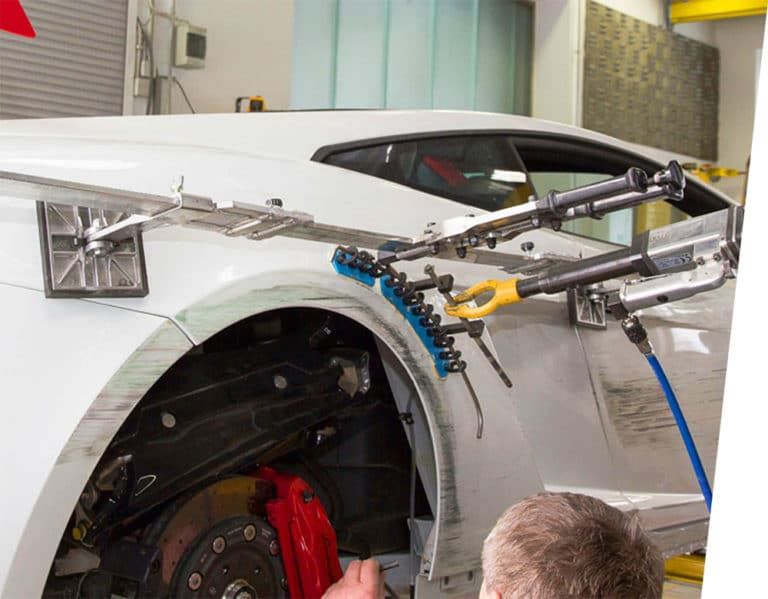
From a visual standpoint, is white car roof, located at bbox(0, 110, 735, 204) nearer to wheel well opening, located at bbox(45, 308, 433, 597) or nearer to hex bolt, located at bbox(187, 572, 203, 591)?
wheel well opening, located at bbox(45, 308, 433, 597)

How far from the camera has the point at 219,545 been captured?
6.57 ft

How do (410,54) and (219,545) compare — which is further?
(410,54)

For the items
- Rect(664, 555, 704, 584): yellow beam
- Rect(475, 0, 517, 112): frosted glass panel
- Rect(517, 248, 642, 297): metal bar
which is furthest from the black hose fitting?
Rect(475, 0, 517, 112): frosted glass panel

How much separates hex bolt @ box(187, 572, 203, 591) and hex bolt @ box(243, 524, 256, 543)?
137 millimetres

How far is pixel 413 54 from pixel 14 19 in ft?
13.7

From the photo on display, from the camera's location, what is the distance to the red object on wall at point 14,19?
4285 millimetres

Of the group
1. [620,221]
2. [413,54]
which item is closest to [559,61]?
[620,221]

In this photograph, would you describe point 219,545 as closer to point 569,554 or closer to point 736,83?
point 569,554

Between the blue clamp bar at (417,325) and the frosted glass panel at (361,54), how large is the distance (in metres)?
5.54

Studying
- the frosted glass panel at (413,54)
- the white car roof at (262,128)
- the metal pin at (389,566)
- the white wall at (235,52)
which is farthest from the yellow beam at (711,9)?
the metal pin at (389,566)

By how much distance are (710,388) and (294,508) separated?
1.82 metres

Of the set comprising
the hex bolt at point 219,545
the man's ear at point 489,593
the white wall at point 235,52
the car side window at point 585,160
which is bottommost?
the hex bolt at point 219,545

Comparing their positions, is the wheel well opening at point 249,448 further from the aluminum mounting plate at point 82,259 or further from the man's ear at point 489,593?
the man's ear at point 489,593

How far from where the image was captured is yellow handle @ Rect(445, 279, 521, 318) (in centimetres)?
209
